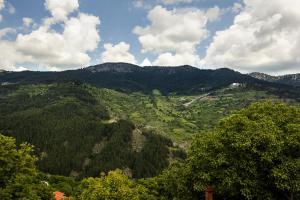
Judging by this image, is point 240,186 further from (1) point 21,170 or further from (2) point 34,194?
(1) point 21,170

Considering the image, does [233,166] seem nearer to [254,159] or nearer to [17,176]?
[254,159]

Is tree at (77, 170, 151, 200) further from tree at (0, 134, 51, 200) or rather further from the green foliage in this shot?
tree at (0, 134, 51, 200)

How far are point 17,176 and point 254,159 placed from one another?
36609mm

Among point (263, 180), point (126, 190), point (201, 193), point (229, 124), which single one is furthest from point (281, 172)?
point (126, 190)

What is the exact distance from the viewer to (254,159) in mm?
47625

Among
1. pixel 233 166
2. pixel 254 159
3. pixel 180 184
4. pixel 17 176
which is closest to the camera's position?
pixel 254 159

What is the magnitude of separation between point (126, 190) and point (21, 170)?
733 inches

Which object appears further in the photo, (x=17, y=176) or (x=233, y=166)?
(x=17, y=176)

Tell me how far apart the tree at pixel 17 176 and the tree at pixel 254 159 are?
25.4 metres

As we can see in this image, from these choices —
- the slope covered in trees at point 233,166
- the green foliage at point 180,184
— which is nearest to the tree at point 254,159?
the slope covered in trees at point 233,166

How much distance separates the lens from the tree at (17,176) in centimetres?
5103

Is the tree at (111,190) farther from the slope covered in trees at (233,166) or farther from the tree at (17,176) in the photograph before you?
the tree at (17,176)

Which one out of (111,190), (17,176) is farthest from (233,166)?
(17,176)

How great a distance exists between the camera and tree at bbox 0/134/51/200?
167 feet
